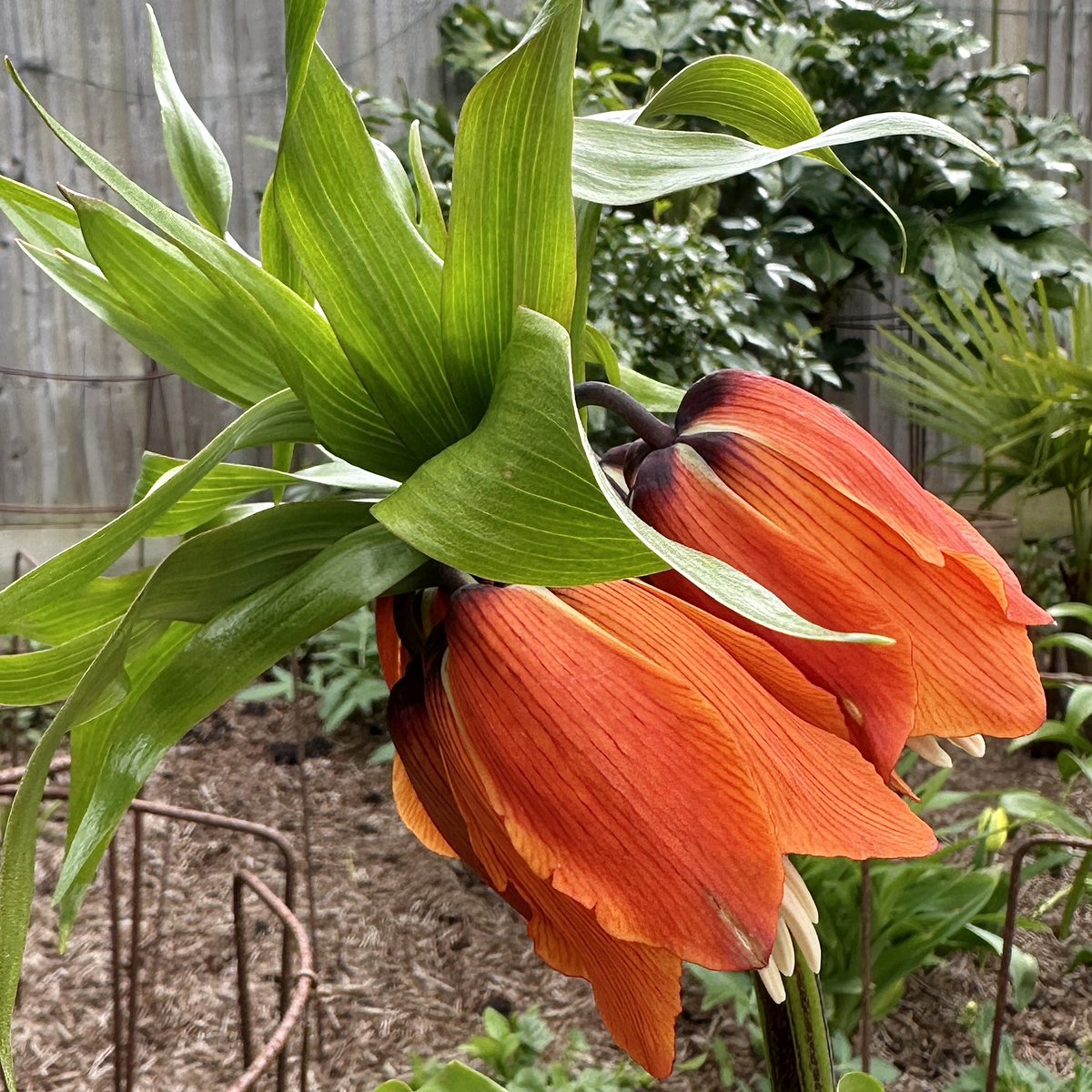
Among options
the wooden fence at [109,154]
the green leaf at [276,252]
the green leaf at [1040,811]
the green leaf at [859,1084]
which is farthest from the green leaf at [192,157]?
the wooden fence at [109,154]

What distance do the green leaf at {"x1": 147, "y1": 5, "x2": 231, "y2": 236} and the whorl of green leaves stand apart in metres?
0.03

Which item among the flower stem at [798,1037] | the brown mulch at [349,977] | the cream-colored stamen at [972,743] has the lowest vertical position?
the brown mulch at [349,977]

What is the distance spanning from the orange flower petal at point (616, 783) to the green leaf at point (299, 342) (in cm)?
5

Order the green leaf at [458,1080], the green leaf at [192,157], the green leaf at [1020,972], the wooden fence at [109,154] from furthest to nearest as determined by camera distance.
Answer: the wooden fence at [109,154], the green leaf at [1020,972], the green leaf at [458,1080], the green leaf at [192,157]

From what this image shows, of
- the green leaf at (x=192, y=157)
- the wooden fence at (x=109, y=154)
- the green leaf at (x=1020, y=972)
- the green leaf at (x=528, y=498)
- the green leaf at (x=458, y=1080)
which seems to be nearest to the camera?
the green leaf at (x=528, y=498)

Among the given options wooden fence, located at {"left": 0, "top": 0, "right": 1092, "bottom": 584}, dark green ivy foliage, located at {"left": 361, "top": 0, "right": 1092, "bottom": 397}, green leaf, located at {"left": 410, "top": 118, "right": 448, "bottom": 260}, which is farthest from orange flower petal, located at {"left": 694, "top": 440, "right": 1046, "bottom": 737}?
wooden fence, located at {"left": 0, "top": 0, "right": 1092, "bottom": 584}

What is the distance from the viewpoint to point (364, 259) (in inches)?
8.5

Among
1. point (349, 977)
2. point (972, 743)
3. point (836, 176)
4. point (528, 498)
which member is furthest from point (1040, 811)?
point (836, 176)

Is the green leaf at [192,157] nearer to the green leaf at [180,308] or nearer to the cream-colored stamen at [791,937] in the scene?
the green leaf at [180,308]

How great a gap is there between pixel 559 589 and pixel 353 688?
1.93 metres

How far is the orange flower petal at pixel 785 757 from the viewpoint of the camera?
0.65 feet

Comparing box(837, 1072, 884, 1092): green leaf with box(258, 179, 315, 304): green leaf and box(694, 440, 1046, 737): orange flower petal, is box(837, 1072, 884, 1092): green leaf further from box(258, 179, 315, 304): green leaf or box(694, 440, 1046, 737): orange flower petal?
box(258, 179, 315, 304): green leaf

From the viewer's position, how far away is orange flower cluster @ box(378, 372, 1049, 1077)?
18 cm

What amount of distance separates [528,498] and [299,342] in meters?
0.07
